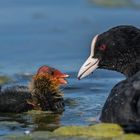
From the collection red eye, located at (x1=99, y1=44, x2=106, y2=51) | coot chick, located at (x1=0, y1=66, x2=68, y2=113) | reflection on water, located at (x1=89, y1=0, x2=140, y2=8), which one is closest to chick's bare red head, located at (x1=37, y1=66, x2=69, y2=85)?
coot chick, located at (x1=0, y1=66, x2=68, y2=113)

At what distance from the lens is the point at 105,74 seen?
1688 centimetres

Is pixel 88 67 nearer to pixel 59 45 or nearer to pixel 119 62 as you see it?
pixel 119 62

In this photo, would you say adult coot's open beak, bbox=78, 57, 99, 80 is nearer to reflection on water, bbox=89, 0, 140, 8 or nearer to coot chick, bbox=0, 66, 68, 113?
coot chick, bbox=0, 66, 68, 113

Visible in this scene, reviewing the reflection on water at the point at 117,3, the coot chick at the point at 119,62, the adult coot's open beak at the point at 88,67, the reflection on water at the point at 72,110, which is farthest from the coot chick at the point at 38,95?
the reflection on water at the point at 117,3

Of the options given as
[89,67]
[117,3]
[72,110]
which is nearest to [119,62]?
[89,67]

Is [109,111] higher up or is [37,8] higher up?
[37,8]

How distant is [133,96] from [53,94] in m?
3.12

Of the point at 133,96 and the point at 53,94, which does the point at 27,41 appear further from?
the point at 133,96

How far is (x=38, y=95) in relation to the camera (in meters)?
14.1

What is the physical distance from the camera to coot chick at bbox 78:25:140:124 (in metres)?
11.5

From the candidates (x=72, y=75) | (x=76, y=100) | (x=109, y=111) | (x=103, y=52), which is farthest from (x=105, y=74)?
(x=109, y=111)

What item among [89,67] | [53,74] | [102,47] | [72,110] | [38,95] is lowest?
[72,110]

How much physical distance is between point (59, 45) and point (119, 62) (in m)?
5.79

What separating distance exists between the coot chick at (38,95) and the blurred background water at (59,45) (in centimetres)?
18
